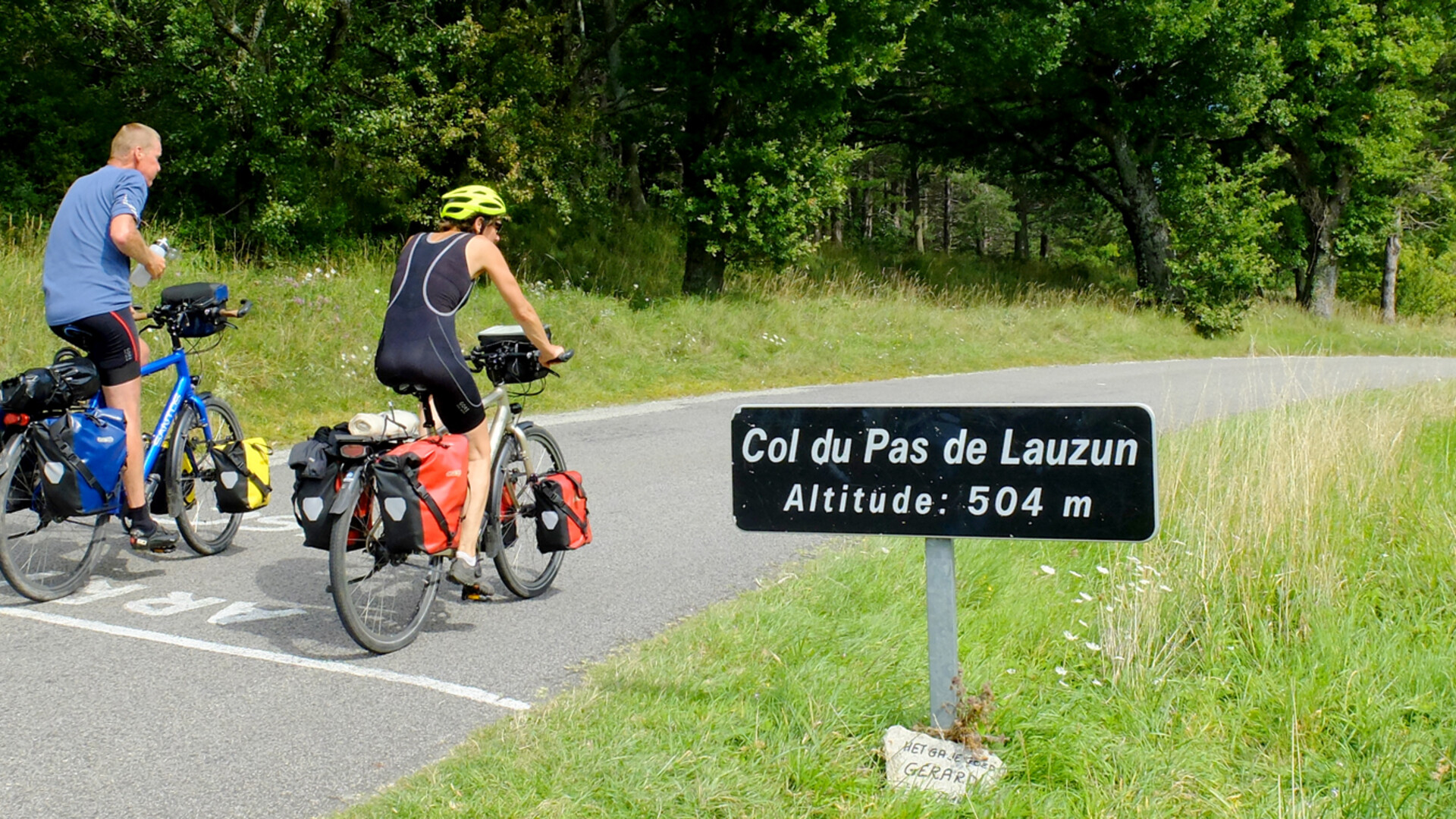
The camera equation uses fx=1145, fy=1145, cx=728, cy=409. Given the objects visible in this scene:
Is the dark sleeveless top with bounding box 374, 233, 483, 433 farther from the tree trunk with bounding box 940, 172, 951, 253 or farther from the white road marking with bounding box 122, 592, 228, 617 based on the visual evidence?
the tree trunk with bounding box 940, 172, 951, 253

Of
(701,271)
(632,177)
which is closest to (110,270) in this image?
(701,271)

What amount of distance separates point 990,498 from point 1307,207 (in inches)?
1253

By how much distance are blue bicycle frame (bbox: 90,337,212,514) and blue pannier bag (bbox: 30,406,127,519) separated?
0.29 metres

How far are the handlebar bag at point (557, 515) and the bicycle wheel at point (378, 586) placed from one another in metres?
0.54

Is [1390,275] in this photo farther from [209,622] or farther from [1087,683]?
[209,622]

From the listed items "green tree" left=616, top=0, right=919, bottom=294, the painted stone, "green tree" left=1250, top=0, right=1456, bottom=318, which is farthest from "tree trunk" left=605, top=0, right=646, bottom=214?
the painted stone

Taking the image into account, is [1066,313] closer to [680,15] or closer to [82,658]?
[680,15]

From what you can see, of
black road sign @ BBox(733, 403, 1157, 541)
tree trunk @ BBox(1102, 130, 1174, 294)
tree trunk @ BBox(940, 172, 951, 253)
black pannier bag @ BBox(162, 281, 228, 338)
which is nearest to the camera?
black road sign @ BBox(733, 403, 1157, 541)

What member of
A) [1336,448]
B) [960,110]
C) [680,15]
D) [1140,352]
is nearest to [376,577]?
[1336,448]

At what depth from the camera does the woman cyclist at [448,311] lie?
4.81 metres

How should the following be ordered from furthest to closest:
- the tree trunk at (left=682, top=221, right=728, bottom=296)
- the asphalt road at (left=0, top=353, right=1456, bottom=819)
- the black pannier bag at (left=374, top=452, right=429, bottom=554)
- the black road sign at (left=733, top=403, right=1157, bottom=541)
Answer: the tree trunk at (left=682, top=221, right=728, bottom=296) < the black pannier bag at (left=374, top=452, right=429, bottom=554) < the asphalt road at (left=0, top=353, right=1456, bottom=819) < the black road sign at (left=733, top=403, right=1157, bottom=541)

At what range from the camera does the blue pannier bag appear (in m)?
5.27

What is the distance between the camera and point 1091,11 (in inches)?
928

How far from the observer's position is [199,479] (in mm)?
6254
